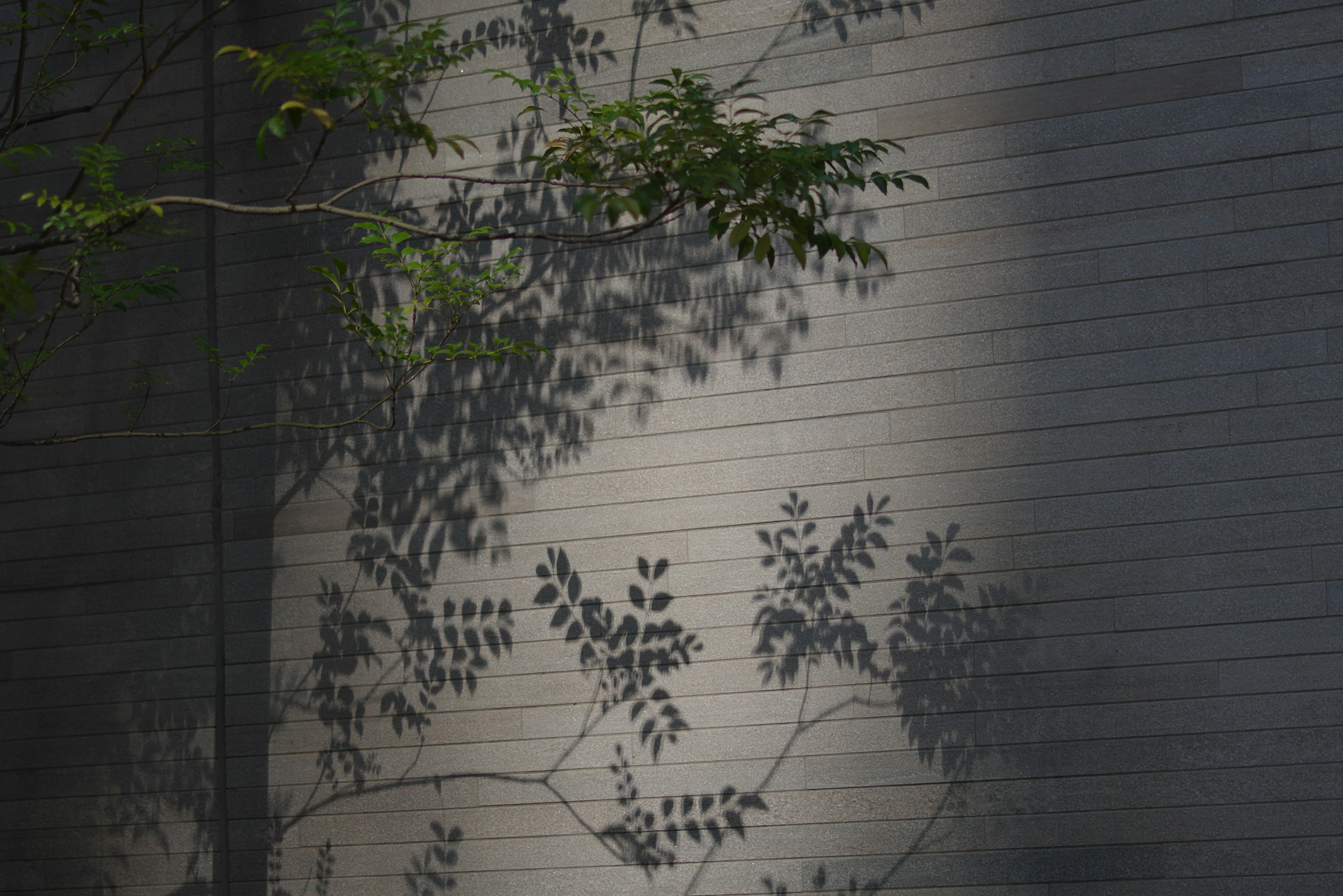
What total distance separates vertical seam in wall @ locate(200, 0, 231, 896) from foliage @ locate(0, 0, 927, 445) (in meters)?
0.05

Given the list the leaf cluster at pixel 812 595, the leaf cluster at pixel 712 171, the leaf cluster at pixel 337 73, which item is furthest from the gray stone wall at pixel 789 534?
the leaf cluster at pixel 337 73

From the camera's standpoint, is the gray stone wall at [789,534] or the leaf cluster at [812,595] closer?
the gray stone wall at [789,534]

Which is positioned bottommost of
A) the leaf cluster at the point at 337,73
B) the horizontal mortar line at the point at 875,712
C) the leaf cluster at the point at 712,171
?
the horizontal mortar line at the point at 875,712

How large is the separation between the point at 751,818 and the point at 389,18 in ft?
9.51

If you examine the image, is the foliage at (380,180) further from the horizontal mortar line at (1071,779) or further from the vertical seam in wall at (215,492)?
the horizontal mortar line at (1071,779)

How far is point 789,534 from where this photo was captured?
3266mm

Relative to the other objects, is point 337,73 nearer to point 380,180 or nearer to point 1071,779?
point 380,180

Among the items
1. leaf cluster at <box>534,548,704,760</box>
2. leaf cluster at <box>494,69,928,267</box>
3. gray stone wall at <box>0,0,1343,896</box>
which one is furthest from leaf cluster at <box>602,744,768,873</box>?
leaf cluster at <box>494,69,928,267</box>

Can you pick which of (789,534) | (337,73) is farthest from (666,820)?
(337,73)

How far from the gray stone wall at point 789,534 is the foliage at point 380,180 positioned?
0.11 meters

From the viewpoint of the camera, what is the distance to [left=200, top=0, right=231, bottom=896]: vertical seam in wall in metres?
3.56

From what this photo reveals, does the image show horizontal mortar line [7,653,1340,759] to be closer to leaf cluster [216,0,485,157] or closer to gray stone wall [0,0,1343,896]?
gray stone wall [0,0,1343,896]

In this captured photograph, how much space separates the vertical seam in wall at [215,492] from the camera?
11.7ft

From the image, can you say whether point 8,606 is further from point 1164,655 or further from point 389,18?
point 1164,655
